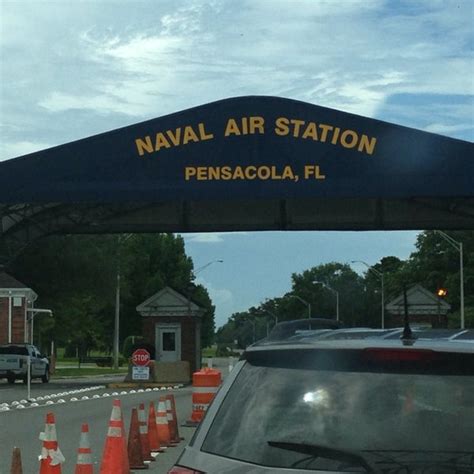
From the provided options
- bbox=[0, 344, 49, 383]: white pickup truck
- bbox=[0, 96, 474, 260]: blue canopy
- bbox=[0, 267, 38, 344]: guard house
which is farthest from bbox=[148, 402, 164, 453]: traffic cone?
bbox=[0, 267, 38, 344]: guard house

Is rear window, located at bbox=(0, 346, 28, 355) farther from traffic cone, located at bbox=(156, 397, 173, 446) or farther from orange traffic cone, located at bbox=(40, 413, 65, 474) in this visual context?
orange traffic cone, located at bbox=(40, 413, 65, 474)

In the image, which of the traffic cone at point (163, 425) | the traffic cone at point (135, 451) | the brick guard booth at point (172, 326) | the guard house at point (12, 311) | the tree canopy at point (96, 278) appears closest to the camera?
the traffic cone at point (135, 451)

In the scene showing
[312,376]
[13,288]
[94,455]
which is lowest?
[94,455]

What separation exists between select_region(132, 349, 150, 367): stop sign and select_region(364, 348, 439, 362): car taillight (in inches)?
1407

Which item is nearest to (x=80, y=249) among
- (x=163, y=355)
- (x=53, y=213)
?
(x=163, y=355)

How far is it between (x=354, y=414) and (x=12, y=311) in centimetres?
6506

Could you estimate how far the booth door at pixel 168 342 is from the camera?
5931 cm

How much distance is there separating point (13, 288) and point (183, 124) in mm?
39634

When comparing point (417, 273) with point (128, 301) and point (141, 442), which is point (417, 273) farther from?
point (141, 442)

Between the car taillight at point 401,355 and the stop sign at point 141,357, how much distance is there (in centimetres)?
3574

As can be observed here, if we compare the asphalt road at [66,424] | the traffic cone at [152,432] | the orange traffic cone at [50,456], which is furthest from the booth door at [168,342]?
the orange traffic cone at [50,456]

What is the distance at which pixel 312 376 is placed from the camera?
455 cm

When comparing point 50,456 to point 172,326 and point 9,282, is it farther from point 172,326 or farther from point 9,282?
point 9,282

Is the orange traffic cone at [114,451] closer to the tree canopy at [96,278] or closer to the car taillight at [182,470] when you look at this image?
the car taillight at [182,470]
